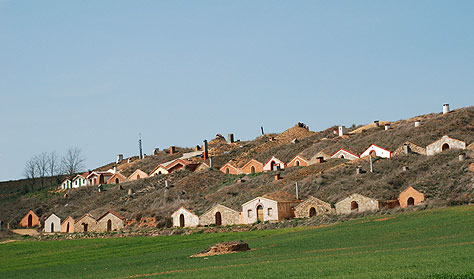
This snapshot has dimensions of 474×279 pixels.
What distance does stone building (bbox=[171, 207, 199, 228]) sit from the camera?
10206 centimetres

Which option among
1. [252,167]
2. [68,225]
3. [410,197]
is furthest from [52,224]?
[410,197]

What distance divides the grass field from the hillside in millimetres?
16140

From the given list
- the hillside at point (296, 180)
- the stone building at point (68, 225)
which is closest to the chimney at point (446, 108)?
the hillside at point (296, 180)

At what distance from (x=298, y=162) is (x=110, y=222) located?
3652 cm

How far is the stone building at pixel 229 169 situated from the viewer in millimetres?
136625

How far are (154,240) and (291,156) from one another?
6071cm

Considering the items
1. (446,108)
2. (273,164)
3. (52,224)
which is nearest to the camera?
(52,224)

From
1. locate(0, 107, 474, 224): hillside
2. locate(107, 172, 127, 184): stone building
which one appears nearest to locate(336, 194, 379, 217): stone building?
locate(0, 107, 474, 224): hillside

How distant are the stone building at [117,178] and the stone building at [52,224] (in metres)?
30.7

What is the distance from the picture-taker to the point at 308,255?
45062 millimetres

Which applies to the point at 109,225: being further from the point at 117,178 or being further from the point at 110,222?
the point at 117,178

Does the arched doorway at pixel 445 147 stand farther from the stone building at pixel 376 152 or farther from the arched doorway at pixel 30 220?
the arched doorway at pixel 30 220

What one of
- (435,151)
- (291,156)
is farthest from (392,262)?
(291,156)

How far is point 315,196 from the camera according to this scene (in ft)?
313
